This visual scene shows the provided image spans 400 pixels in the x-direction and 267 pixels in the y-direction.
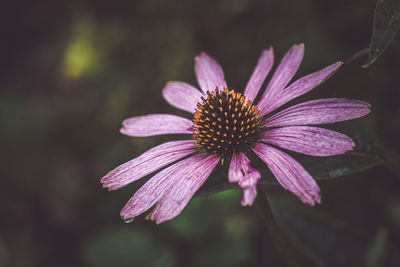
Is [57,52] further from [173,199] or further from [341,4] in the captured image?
[173,199]

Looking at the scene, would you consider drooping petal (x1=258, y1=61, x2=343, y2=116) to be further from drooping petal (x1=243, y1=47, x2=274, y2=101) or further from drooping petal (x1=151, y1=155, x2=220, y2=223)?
drooping petal (x1=151, y1=155, x2=220, y2=223)

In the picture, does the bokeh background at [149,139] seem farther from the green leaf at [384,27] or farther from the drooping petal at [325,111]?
the green leaf at [384,27]

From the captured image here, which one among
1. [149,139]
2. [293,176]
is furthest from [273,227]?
[149,139]

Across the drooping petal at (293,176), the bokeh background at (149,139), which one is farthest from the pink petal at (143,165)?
the bokeh background at (149,139)

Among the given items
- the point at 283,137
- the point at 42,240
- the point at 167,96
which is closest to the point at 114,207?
the point at 42,240

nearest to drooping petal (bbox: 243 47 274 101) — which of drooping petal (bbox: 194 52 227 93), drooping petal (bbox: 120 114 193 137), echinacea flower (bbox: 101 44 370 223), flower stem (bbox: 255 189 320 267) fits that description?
echinacea flower (bbox: 101 44 370 223)

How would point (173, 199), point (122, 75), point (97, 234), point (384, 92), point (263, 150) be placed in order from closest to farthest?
point (173, 199) < point (263, 150) < point (384, 92) < point (97, 234) < point (122, 75)

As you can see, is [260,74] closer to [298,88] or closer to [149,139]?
[298,88]
